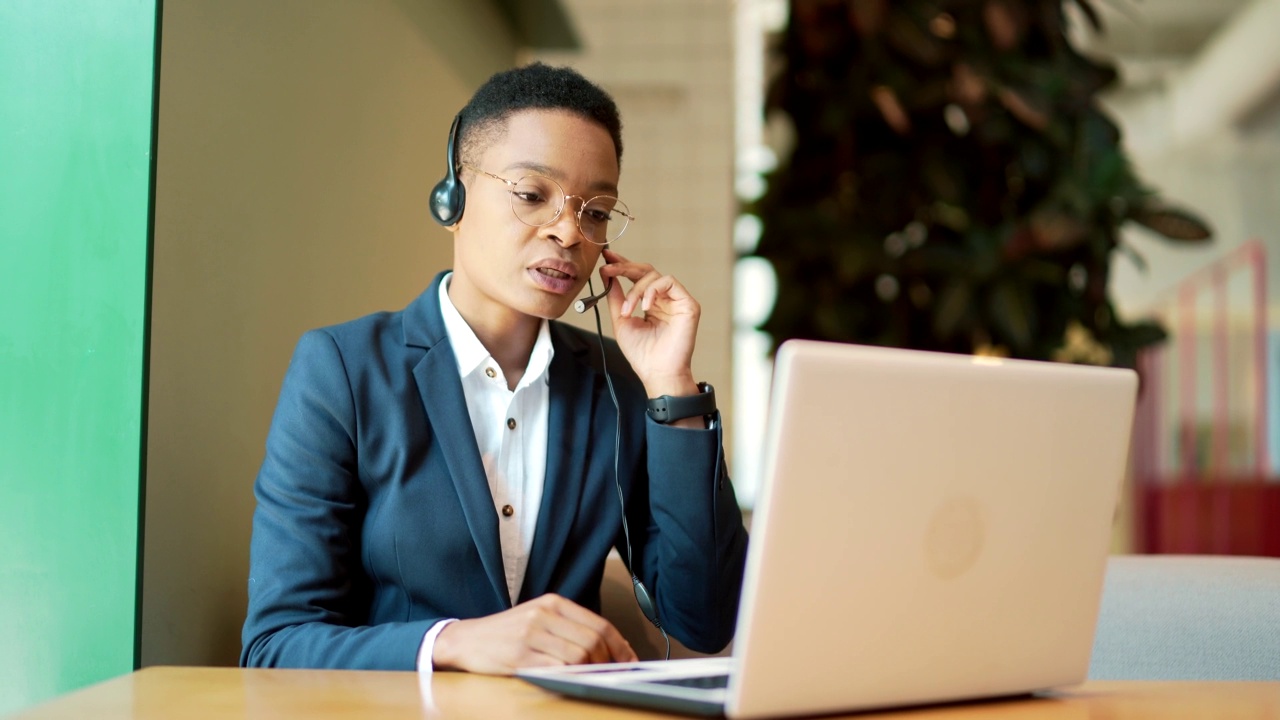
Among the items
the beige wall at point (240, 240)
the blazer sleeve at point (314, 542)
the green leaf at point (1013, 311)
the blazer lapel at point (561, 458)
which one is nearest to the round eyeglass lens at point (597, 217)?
the blazer lapel at point (561, 458)

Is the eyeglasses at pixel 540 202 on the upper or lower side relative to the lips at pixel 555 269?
upper

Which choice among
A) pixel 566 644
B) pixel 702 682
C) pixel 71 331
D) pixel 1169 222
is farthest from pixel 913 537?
pixel 1169 222

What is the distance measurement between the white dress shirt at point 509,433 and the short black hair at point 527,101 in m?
0.26

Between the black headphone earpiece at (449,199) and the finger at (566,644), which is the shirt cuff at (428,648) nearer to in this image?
the finger at (566,644)

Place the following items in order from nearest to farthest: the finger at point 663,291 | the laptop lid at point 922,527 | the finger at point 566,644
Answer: the laptop lid at point 922,527
the finger at point 566,644
the finger at point 663,291

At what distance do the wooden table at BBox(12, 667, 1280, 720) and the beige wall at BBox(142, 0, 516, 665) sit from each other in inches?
17.2

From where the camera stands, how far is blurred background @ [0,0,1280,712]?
4.78 ft

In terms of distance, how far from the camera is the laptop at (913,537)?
32.4 inches

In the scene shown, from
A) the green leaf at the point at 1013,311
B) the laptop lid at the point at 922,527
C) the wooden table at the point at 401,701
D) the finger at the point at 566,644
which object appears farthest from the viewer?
the green leaf at the point at 1013,311

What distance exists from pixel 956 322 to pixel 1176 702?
2.68 meters

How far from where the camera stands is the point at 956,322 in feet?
12.0

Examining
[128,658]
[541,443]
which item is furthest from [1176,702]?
[128,658]

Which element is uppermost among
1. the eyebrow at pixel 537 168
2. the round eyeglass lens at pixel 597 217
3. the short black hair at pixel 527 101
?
the short black hair at pixel 527 101

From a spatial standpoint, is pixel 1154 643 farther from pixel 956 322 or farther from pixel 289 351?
pixel 956 322
